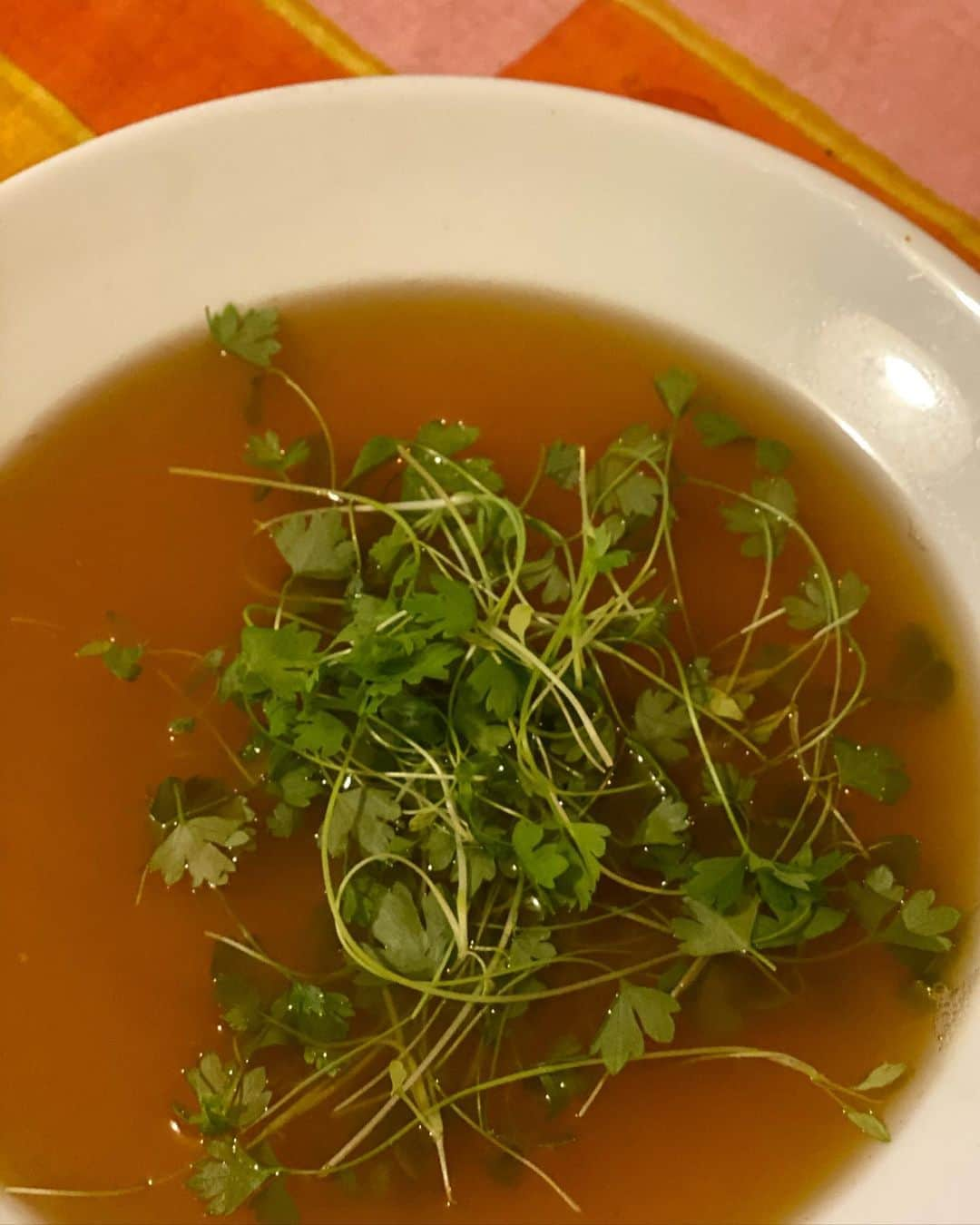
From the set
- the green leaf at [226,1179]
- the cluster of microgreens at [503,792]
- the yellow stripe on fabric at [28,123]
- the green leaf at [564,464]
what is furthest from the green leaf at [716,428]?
the green leaf at [226,1179]

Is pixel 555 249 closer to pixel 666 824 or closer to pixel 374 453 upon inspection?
pixel 374 453

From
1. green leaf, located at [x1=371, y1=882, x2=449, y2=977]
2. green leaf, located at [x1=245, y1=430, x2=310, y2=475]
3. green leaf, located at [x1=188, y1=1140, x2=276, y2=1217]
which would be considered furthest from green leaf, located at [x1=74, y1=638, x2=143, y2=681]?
green leaf, located at [x1=188, y1=1140, x2=276, y2=1217]

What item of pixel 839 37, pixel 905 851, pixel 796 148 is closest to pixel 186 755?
pixel 905 851

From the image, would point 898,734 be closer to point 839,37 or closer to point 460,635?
point 460,635

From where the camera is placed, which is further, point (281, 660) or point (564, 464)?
point (564, 464)

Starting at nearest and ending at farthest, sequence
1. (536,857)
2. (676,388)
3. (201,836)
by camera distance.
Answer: (536,857)
(201,836)
(676,388)

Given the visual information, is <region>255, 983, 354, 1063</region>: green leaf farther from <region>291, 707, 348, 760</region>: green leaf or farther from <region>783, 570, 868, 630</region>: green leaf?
<region>783, 570, 868, 630</region>: green leaf

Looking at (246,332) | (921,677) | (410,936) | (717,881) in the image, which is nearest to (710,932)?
(717,881)
